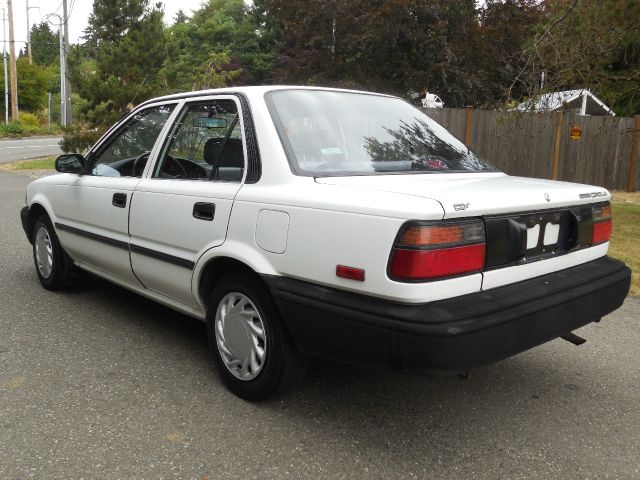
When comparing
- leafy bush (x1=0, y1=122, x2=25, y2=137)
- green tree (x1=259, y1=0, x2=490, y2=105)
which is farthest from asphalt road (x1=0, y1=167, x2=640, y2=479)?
leafy bush (x1=0, y1=122, x2=25, y2=137)

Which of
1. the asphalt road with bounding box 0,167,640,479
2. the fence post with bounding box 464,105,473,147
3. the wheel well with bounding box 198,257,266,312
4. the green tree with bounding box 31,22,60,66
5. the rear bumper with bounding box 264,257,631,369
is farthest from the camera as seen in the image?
the green tree with bounding box 31,22,60,66

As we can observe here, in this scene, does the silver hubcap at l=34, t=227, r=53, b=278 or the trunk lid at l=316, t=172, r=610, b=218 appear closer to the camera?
the trunk lid at l=316, t=172, r=610, b=218

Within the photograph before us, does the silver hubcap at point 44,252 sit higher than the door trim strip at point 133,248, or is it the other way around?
the door trim strip at point 133,248

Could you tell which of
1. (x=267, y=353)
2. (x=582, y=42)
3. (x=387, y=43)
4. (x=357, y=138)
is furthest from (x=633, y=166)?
(x=267, y=353)

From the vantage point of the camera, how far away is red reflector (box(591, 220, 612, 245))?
130 inches

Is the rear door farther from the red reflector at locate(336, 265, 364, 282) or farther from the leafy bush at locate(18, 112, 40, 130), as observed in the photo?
the leafy bush at locate(18, 112, 40, 130)

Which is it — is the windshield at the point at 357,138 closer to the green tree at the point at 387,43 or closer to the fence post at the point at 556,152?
the fence post at the point at 556,152

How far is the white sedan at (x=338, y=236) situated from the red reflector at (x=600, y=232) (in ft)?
0.04

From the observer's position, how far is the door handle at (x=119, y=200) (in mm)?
3998

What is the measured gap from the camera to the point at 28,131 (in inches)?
1614

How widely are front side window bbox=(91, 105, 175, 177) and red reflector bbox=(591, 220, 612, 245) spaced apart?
8.72 feet

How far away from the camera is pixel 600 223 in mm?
3340

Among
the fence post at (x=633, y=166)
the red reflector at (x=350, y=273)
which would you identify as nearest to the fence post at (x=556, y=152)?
the fence post at (x=633, y=166)

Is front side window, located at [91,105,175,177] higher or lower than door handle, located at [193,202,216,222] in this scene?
higher
